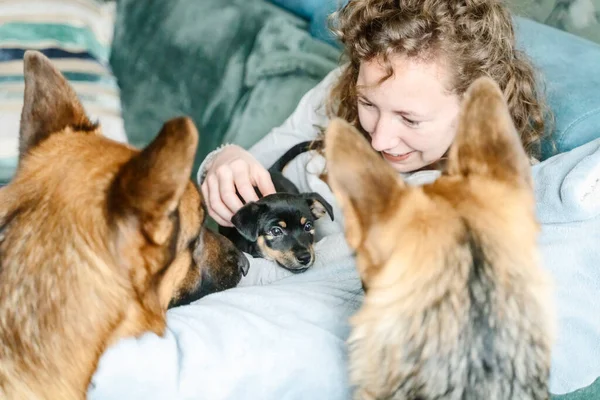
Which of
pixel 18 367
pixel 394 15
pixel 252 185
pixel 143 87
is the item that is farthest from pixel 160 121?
pixel 18 367

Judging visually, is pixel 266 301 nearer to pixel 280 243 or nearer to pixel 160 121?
pixel 280 243

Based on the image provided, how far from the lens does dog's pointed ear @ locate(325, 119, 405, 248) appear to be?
3.22 feet

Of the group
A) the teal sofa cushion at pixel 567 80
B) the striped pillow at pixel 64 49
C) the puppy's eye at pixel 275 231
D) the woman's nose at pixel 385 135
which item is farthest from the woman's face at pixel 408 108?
the striped pillow at pixel 64 49

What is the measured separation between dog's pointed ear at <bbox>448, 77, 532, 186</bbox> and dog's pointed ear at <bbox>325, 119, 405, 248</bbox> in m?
0.19

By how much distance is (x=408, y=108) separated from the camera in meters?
1.79

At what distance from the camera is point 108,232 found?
1126 millimetres

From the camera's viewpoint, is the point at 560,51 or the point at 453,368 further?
the point at 560,51

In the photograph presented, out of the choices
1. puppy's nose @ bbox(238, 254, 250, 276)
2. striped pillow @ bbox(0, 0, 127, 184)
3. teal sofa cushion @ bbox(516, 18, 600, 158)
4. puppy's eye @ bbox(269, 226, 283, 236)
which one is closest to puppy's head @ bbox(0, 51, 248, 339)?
puppy's nose @ bbox(238, 254, 250, 276)

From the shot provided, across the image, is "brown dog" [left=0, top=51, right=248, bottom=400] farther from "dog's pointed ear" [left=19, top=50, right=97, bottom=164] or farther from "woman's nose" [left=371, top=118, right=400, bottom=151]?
"woman's nose" [left=371, top=118, right=400, bottom=151]

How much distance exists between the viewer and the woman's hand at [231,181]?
2.20 meters

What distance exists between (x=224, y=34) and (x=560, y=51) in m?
1.55

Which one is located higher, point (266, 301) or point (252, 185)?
point (266, 301)

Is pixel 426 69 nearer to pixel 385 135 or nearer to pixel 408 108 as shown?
pixel 408 108

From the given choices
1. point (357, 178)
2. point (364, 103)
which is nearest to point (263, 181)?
point (364, 103)
